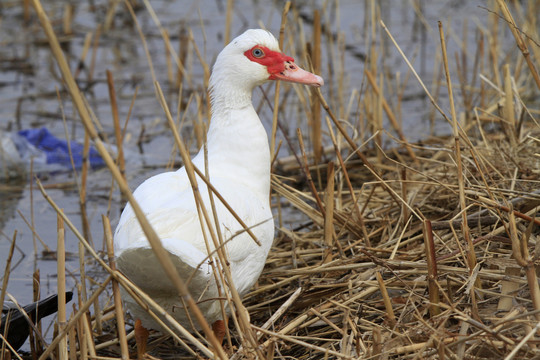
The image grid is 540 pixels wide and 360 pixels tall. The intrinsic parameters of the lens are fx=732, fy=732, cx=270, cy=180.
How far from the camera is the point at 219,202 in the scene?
3.01 meters

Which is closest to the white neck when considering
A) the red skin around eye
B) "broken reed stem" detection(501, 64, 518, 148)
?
the red skin around eye

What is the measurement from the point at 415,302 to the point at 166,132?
12.8 ft

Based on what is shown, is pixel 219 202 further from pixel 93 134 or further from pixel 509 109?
pixel 509 109

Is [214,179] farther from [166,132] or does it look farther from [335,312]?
[166,132]

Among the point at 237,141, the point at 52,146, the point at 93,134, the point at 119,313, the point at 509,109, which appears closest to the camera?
the point at 93,134

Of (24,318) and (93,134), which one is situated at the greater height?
(93,134)

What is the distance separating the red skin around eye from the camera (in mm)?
3520

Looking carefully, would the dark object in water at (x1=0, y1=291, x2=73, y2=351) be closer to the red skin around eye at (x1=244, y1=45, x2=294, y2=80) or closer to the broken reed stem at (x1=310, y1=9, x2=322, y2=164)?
the red skin around eye at (x1=244, y1=45, x2=294, y2=80)

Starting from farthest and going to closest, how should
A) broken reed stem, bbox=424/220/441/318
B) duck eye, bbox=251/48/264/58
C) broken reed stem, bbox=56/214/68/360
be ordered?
duck eye, bbox=251/48/264/58 → broken reed stem, bbox=424/220/441/318 → broken reed stem, bbox=56/214/68/360

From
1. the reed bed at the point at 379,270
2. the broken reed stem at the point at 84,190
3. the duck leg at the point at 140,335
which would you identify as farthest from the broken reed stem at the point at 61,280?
the broken reed stem at the point at 84,190

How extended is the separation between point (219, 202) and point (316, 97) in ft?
5.87

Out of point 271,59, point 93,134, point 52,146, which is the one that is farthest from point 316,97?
point 93,134

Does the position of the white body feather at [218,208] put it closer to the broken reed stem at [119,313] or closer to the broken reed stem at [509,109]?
the broken reed stem at [119,313]

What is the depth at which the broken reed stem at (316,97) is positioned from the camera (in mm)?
4613
